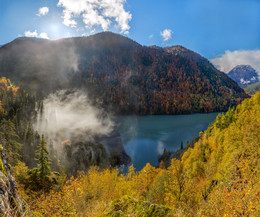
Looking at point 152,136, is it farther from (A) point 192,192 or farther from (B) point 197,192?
(A) point 192,192

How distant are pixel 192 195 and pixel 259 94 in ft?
111

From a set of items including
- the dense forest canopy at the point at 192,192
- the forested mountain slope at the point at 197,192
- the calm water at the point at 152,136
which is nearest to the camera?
the dense forest canopy at the point at 192,192

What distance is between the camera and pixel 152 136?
5020 inches

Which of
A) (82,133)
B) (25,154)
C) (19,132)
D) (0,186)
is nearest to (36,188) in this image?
(0,186)

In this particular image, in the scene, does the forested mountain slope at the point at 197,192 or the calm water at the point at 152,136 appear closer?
the forested mountain slope at the point at 197,192

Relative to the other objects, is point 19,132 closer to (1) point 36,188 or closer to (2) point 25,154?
(2) point 25,154

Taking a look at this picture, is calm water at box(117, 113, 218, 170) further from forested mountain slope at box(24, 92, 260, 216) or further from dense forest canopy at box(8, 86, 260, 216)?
dense forest canopy at box(8, 86, 260, 216)

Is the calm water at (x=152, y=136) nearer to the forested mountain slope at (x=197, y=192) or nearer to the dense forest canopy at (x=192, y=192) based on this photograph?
the forested mountain slope at (x=197, y=192)

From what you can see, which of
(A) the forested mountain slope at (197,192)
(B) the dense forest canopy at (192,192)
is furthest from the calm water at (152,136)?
(B) the dense forest canopy at (192,192)

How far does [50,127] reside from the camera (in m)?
107

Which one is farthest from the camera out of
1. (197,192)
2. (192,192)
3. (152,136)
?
(152,136)

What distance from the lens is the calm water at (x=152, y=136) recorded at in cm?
10038

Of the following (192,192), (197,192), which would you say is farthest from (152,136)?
(192,192)

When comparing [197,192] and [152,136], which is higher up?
[197,192]
